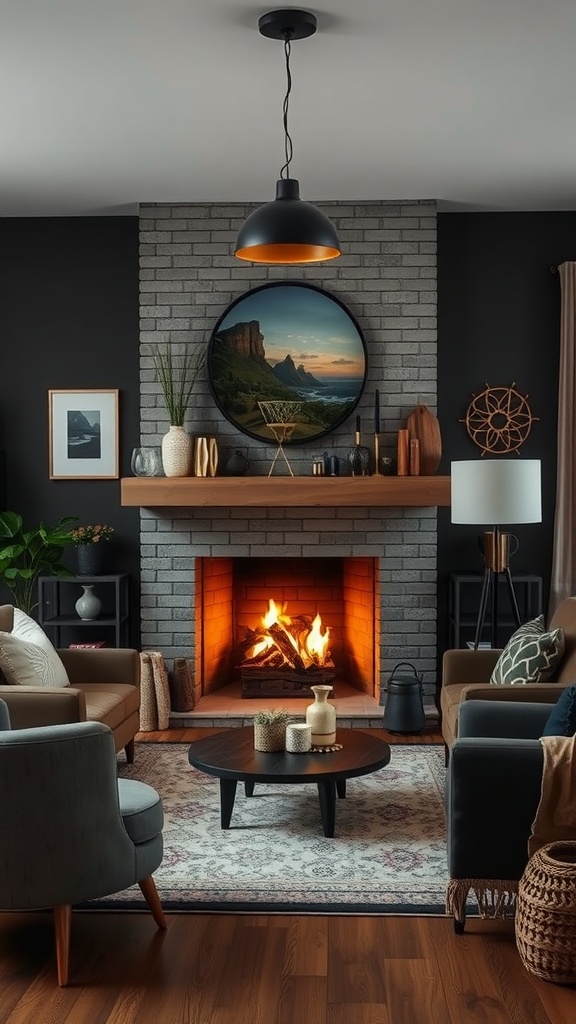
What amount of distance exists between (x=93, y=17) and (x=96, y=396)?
2.97 m

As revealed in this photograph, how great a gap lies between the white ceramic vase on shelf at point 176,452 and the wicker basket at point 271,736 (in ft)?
6.86

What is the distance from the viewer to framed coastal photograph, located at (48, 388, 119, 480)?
6.44 m

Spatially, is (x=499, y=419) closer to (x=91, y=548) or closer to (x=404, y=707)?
(x=404, y=707)

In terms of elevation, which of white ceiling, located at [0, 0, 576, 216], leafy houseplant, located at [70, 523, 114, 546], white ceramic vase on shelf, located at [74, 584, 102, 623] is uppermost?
white ceiling, located at [0, 0, 576, 216]

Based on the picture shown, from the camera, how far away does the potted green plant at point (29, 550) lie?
5.84 metres

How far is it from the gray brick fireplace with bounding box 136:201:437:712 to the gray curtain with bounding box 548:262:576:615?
2.33ft

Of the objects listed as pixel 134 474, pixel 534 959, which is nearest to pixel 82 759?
pixel 534 959

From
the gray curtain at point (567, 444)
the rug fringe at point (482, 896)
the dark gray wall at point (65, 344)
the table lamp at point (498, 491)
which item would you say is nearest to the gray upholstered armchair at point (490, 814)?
the rug fringe at point (482, 896)

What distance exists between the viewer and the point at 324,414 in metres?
6.23

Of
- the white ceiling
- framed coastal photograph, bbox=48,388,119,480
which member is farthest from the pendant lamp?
framed coastal photograph, bbox=48,388,119,480

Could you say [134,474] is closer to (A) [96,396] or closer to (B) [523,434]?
(A) [96,396]

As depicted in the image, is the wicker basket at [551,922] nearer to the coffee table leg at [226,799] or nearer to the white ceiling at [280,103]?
the coffee table leg at [226,799]

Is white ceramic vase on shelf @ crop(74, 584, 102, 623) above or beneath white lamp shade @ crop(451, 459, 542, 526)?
beneath

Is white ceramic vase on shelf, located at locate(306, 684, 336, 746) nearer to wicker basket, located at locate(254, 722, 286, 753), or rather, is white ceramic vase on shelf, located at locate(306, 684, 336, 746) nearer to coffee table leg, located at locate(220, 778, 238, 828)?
wicker basket, located at locate(254, 722, 286, 753)
